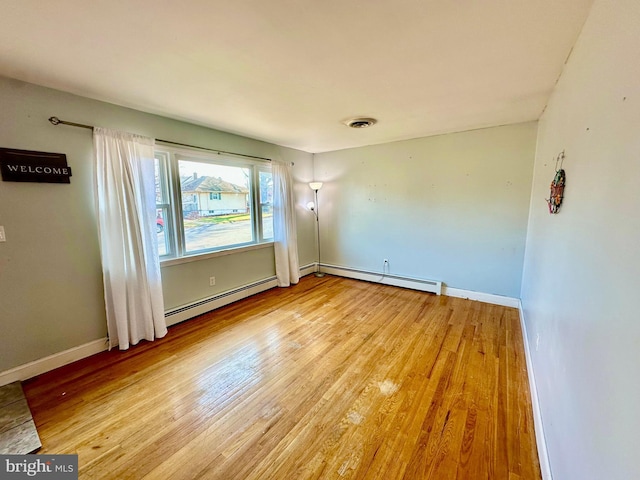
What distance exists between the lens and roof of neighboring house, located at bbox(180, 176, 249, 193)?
308cm

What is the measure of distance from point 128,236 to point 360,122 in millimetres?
2720

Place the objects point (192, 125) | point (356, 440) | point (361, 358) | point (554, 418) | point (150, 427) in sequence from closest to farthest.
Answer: point (554, 418)
point (356, 440)
point (150, 427)
point (361, 358)
point (192, 125)

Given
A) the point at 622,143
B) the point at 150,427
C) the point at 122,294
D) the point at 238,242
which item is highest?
the point at 622,143

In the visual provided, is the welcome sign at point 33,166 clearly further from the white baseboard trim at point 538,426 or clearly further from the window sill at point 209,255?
the white baseboard trim at point 538,426

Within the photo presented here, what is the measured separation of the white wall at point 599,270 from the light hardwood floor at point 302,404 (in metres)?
0.48

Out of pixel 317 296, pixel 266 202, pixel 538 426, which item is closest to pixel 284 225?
pixel 266 202

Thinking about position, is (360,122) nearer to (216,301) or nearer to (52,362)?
(216,301)

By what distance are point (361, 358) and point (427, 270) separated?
215 cm

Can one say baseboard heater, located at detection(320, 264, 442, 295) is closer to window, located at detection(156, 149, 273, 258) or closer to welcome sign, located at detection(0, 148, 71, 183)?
window, located at detection(156, 149, 273, 258)

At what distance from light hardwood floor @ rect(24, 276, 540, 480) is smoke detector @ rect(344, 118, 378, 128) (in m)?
2.34

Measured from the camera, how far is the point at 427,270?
394 centimetres

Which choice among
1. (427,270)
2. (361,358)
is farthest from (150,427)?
(427,270)

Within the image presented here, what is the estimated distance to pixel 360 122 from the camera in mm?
2953

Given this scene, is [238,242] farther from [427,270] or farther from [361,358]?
[427,270]
